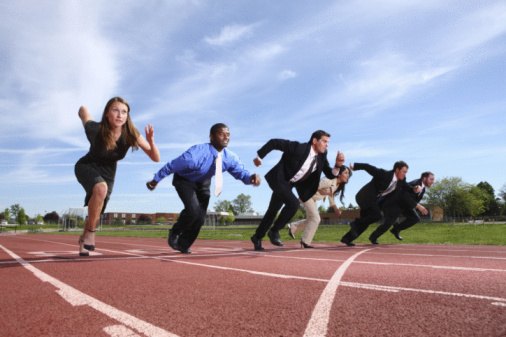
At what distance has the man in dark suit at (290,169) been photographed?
693cm

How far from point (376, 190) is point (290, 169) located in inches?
146

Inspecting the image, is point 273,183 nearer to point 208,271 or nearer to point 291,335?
point 208,271

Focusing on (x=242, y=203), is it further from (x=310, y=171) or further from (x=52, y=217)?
(x=310, y=171)

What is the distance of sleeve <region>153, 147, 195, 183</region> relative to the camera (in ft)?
19.1

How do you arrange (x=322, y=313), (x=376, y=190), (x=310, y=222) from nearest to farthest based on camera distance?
(x=322, y=313), (x=310, y=222), (x=376, y=190)

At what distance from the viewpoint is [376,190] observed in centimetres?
969

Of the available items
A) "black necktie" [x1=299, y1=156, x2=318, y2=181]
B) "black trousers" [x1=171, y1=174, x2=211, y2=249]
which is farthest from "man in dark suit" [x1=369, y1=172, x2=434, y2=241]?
"black trousers" [x1=171, y1=174, x2=211, y2=249]

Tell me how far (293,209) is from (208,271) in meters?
3.26

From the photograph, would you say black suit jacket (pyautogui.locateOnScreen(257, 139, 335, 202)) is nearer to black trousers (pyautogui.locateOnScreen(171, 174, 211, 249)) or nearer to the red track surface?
black trousers (pyautogui.locateOnScreen(171, 174, 211, 249))

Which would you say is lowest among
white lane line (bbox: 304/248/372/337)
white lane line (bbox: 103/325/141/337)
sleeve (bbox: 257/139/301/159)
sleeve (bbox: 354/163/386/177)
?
white lane line (bbox: 304/248/372/337)

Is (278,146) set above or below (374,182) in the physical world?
above

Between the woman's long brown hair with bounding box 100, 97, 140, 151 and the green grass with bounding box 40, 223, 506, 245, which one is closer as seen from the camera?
the woman's long brown hair with bounding box 100, 97, 140, 151

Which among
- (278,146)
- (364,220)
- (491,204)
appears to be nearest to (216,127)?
(278,146)

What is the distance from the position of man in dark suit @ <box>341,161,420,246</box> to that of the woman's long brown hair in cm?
615
